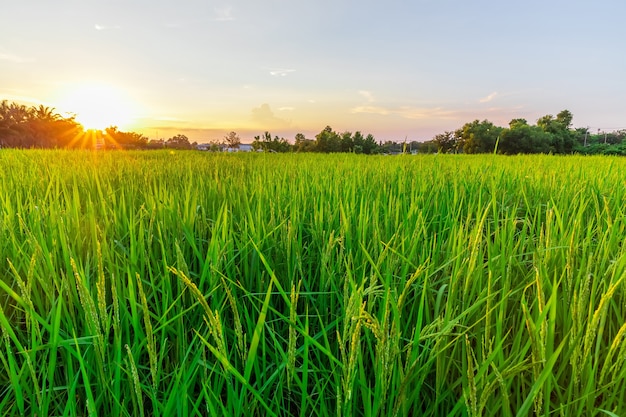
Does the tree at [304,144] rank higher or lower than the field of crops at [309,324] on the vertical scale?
higher

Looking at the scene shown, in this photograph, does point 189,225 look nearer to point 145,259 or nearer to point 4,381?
point 145,259

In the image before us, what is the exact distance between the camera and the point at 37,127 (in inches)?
1314

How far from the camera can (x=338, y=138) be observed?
77.7 feet

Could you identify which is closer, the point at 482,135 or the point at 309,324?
the point at 309,324

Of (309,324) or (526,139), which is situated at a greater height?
(526,139)

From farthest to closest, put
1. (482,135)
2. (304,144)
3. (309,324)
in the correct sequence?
(304,144), (482,135), (309,324)

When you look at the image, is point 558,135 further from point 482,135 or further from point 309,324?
point 309,324

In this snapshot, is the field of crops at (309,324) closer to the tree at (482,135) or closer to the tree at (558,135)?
the tree at (482,135)

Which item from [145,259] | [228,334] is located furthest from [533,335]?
[145,259]

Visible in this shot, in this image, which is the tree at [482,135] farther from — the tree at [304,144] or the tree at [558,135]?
the tree at [304,144]

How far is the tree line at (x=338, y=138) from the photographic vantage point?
20.9 meters

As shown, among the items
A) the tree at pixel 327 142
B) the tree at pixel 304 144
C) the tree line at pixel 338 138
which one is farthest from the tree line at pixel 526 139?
the tree at pixel 304 144

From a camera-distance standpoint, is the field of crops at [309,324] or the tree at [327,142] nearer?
the field of crops at [309,324]

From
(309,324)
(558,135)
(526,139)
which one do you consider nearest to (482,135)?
(526,139)
